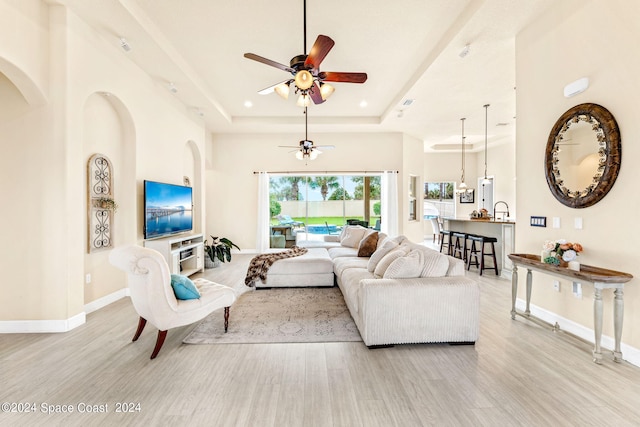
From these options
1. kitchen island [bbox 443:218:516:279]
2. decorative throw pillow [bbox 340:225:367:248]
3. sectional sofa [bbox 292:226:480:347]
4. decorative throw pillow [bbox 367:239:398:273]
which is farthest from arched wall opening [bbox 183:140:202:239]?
kitchen island [bbox 443:218:516:279]

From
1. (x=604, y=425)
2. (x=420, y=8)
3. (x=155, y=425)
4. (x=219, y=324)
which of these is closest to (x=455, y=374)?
(x=604, y=425)

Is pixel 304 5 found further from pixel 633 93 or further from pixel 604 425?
pixel 604 425

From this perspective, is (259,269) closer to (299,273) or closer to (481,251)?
(299,273)

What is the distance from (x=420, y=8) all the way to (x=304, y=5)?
1.26 meters

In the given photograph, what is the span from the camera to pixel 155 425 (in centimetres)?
178

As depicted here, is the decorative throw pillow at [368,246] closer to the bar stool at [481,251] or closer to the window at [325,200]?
the bar stool at [481,251]

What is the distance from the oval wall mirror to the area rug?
2.45m

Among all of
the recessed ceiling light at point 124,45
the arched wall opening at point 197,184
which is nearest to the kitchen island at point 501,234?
the arched wall opening at point 197,184

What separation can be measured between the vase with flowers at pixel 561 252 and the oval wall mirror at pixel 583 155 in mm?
387

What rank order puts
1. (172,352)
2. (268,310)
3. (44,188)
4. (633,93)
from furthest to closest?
(268,310) → (44,188) → (172,352) → (633,93)

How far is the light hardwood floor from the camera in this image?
Result: 1.85m

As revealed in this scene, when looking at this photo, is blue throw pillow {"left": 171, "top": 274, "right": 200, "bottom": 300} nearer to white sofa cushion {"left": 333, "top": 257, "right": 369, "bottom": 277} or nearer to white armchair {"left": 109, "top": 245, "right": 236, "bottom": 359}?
white armchair {"left": 109, "top": 245, "right": 236, "bottom": 359}

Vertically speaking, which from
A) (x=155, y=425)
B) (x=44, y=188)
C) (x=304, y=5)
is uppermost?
(x=304, y=5)

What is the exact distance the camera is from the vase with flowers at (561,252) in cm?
271
